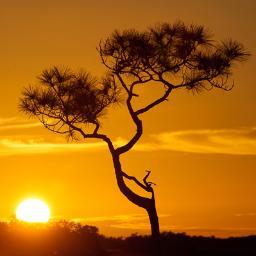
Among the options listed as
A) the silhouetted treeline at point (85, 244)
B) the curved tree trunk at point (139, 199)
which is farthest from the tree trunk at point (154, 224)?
the silhouetted treeline at point (85, 244)

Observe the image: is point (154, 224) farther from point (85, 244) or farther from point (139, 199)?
point (85, 244)

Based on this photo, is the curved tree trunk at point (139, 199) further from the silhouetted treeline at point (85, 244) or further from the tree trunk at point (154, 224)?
the silhouetted treeline at point (85, 244)

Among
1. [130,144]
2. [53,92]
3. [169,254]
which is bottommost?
[169,254]

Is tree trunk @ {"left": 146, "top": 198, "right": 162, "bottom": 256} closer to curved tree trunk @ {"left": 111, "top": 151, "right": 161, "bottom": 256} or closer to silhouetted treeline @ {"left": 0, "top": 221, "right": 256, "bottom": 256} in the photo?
curved tree trunk @ {"left": 111, "top": 151, "right": 161, "bottom": 256}

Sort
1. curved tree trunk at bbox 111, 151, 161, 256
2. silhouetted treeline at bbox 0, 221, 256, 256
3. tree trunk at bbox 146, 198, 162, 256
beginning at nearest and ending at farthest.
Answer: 1. tree trunk at bbox 146, 198, 162, 256
2. curved tree trunk at bbox 111, 151, 161, 256
3. silhouetted treeline at bbox 0, 221, 256, 256

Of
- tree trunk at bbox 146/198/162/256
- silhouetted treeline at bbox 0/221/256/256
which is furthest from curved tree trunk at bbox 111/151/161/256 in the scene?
silhouetted treeline at bbox 0/221/256/256

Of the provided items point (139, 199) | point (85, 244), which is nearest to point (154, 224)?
point (139, 199)

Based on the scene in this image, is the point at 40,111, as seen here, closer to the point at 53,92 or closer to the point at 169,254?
the point at 53,92

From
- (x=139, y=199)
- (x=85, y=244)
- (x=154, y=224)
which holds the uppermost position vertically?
(x=139, y=199)

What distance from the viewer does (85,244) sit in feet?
101

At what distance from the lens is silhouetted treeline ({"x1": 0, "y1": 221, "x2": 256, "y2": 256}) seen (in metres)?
29.9

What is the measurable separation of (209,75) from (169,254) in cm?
671

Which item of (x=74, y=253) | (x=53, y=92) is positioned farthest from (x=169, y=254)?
(x=53, y=92)

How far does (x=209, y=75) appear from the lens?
30.5 metres
